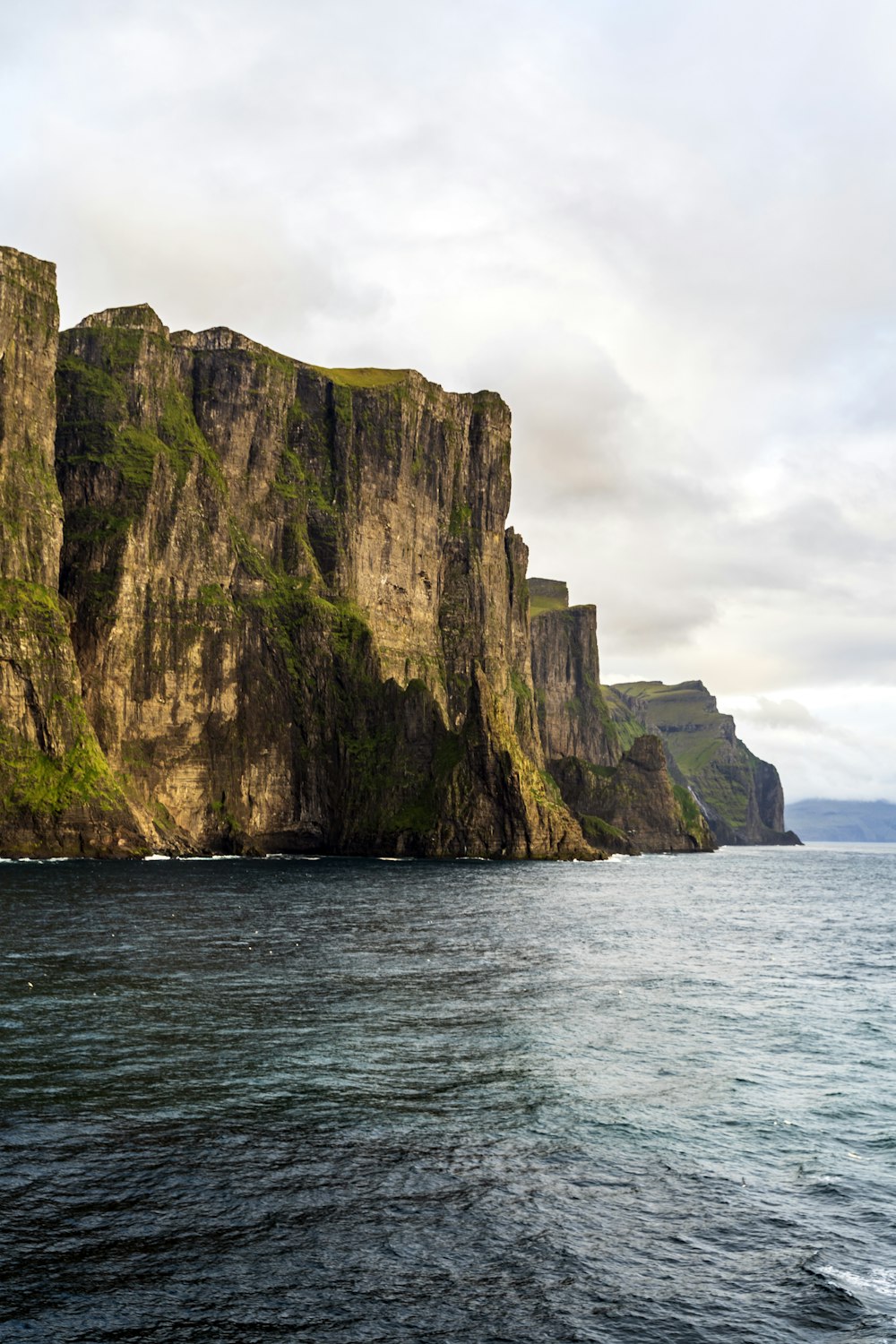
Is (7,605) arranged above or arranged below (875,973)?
above

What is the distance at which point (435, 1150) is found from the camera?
27.3 meters

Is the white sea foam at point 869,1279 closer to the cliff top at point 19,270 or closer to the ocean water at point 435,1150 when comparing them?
the ocean water at point 435,1150

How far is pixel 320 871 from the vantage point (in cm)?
16775

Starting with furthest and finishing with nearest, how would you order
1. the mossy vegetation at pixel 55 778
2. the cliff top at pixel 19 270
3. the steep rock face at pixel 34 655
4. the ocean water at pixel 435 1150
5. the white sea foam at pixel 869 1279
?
the cliff top at pixel 19 270 < the steep rock face at pixel 34 655 < the mossy vegetation at pixel 55 778 < the white sea foam at pixel 869 1279 < the ocean water at pixel 435 1150

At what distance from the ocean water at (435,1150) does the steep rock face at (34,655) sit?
10962cm

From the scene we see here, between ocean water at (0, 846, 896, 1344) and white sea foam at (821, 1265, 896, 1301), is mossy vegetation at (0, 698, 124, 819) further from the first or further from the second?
white sea foam at (821, 1265, 896, 1301)

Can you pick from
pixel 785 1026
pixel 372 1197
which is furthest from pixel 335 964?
pixel 372 1197

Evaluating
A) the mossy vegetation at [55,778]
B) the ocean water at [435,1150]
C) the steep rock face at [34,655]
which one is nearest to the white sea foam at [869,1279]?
the ocean water at [435,1150]

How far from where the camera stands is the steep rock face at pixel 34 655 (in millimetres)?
167875

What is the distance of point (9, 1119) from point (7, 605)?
532ft

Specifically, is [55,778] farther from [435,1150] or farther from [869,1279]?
[869,1279]

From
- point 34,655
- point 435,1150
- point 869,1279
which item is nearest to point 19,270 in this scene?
point 34,655

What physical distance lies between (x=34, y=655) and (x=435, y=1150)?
543 feet

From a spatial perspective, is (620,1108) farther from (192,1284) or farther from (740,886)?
(740,886)
